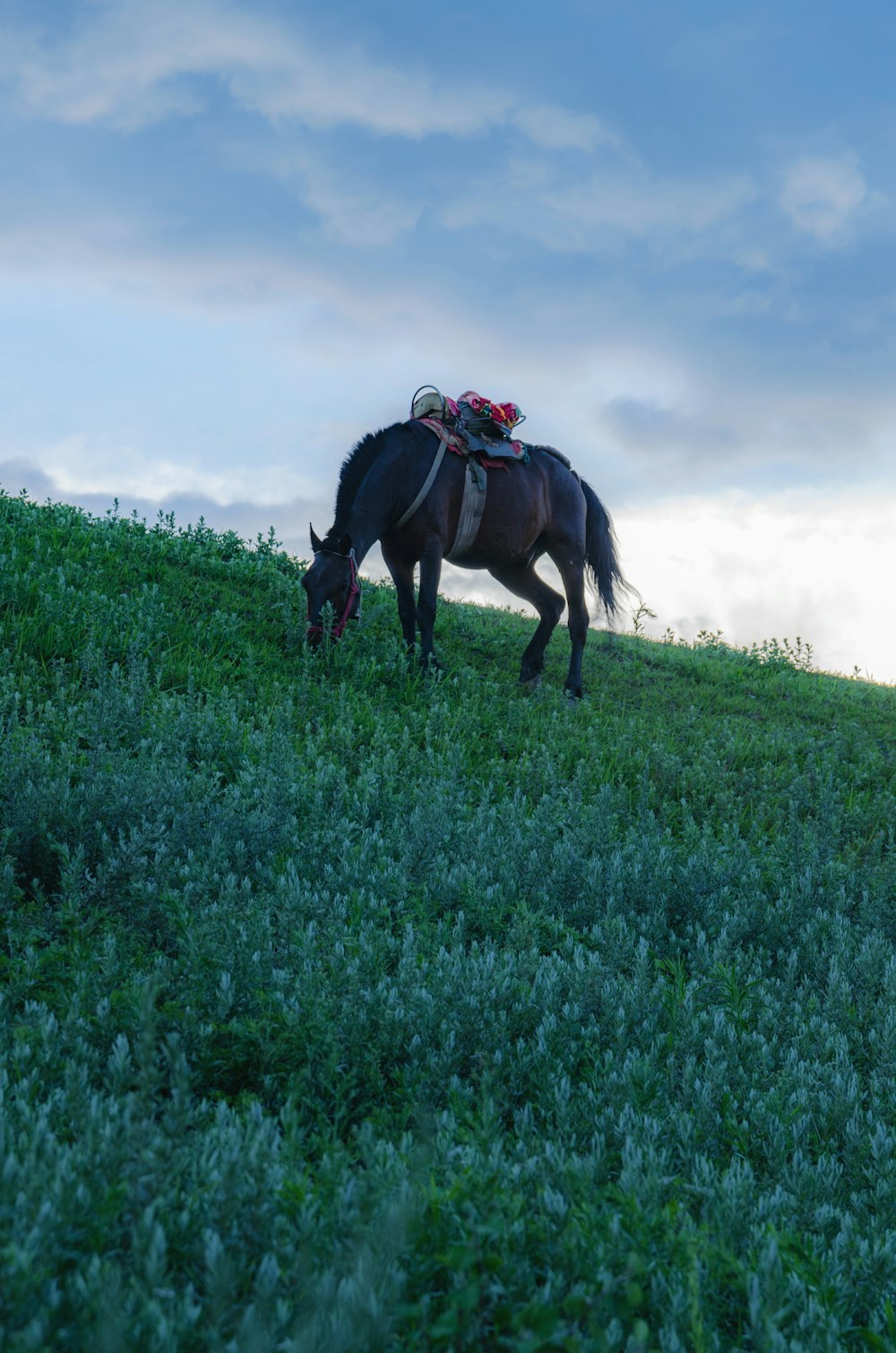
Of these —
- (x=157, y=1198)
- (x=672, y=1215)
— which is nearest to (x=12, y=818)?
(x=157, y=1198)

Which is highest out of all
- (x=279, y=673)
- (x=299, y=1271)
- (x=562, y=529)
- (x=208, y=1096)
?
(x=562, y=529)

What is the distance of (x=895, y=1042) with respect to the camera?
3.76 metres

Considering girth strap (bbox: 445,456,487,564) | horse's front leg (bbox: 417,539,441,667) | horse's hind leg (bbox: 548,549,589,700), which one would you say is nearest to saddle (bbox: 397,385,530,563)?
girth strap (bbox: 445,456,487,564)

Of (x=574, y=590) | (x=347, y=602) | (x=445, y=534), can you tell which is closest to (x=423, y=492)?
(x=445, y=534)

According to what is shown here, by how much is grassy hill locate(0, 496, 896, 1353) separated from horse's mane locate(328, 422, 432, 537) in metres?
2.93

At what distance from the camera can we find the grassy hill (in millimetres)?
2062

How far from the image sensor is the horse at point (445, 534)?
10.2 meters

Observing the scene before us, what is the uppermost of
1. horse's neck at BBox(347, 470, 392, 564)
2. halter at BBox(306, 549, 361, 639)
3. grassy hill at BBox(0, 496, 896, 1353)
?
horse's neck at BBox(347, 470, 392, 564)

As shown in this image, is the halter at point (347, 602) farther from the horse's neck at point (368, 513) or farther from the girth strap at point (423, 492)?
the girth strap at point (423, 492)

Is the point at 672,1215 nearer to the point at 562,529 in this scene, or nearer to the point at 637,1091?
the point at 637,1091

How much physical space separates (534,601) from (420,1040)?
32.5ft

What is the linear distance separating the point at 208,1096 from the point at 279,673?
266 inches

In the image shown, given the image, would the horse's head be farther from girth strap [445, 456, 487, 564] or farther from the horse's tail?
the horse's tail

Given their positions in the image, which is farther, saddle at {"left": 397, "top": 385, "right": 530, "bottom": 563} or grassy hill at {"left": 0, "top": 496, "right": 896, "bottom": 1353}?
saddle at {"left": 397, "top": 385, "right": 530, "bottom": 563}
